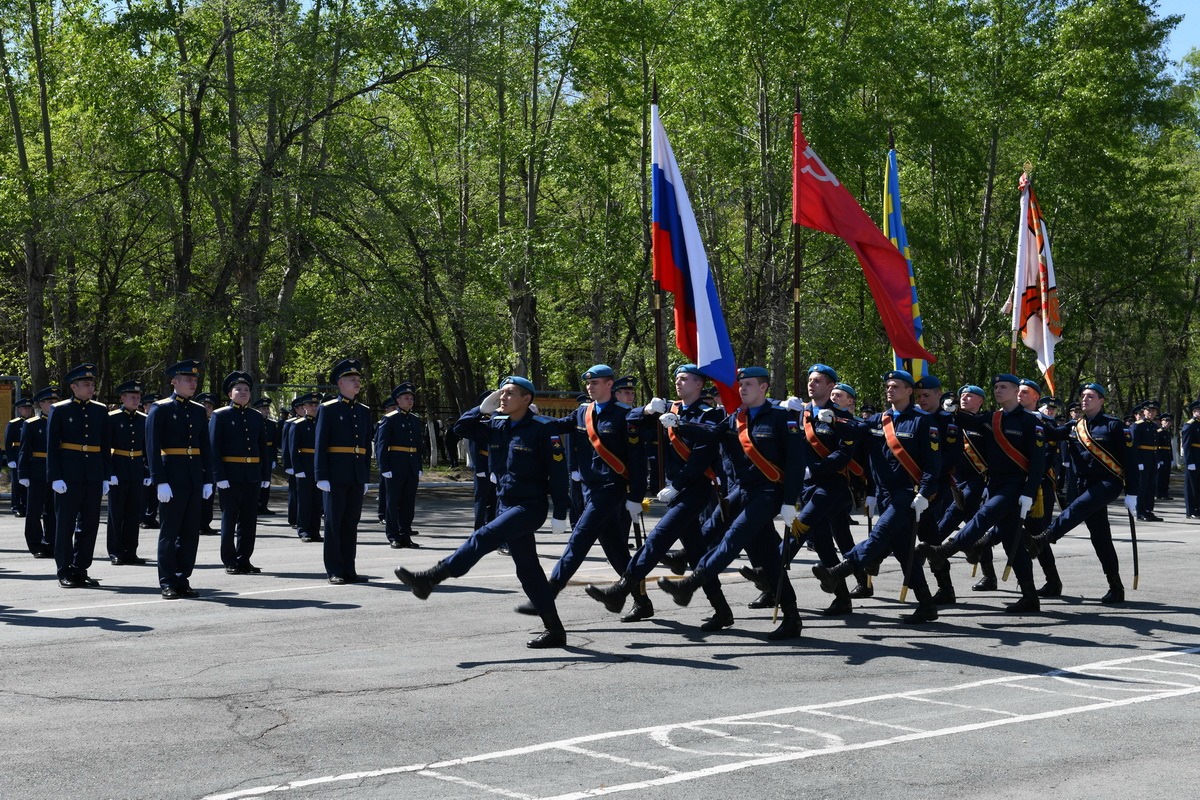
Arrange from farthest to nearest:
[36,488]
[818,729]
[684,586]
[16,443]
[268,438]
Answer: [16,443] → [268,438] → [36,488] → [684,586] → [818,729]

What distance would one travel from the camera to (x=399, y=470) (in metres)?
17.0

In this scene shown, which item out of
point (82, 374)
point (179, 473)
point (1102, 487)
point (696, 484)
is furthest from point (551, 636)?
point (82, 374)

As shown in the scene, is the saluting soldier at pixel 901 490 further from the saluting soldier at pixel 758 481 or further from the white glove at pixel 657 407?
the white glove at pixel 657 407

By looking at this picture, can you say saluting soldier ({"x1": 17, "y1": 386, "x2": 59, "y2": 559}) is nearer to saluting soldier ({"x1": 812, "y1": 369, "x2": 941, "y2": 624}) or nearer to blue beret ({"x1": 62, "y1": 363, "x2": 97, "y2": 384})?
blue beret ({"x1": 62, "y1": 363, "x2": 97, "y2": 384})

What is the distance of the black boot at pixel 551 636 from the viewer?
9297mm

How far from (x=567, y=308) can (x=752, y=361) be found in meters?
7.82

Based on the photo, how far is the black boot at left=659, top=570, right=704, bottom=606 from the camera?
9.76m

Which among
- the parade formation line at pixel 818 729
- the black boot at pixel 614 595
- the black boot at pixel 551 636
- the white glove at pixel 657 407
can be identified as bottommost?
the parade formation line at pixel 818 729

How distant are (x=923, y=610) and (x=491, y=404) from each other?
12.2 feet

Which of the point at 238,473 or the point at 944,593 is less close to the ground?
the point at 238,473

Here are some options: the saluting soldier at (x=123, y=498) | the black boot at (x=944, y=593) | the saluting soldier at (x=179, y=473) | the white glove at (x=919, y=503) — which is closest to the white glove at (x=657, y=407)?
the white glove at (x=919, y=503)

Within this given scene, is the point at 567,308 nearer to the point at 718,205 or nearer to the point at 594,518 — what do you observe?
the point at 718,205

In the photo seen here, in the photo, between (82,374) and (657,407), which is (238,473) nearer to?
(82,374)

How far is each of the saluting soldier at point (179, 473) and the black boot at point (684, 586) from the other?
175 inches
